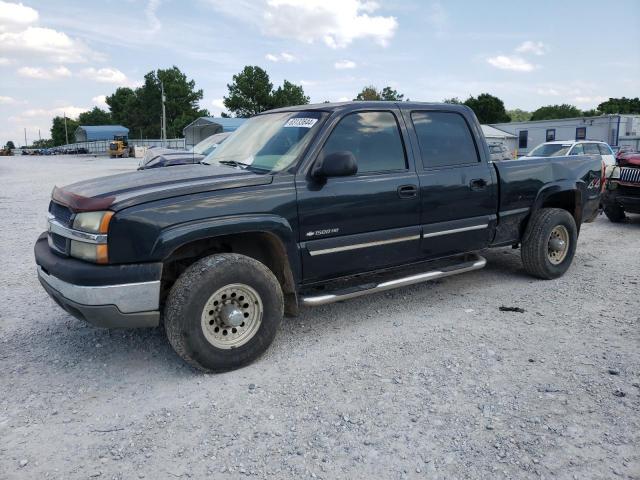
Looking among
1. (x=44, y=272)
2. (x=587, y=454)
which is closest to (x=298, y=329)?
(x=44, y=272)

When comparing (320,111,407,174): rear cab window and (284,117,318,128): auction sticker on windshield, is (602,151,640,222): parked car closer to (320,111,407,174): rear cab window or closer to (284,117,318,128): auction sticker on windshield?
(320,111,407,174): rear cab window

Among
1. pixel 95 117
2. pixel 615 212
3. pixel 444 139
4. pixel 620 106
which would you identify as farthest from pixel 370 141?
pixel 95 117

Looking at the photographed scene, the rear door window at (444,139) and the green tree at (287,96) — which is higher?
the green tree at (287,96)

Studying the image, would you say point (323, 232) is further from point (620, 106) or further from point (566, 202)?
point (620, 106)

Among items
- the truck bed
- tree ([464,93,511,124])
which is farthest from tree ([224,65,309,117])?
the truck bed

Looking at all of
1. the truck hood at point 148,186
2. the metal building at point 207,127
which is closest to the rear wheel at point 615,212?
the truck hood at point 148,186

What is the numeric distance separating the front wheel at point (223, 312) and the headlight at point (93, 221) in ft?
1.94

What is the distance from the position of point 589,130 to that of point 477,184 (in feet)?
122

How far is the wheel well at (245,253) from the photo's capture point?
144 inches

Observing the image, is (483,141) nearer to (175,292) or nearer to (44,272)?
(175,292)

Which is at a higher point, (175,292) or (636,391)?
(175,292)

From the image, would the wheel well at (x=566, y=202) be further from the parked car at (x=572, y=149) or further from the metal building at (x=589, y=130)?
the metal building at (x=589, y=130)

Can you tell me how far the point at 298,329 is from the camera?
4.42 meters

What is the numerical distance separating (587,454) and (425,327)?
183 cm
